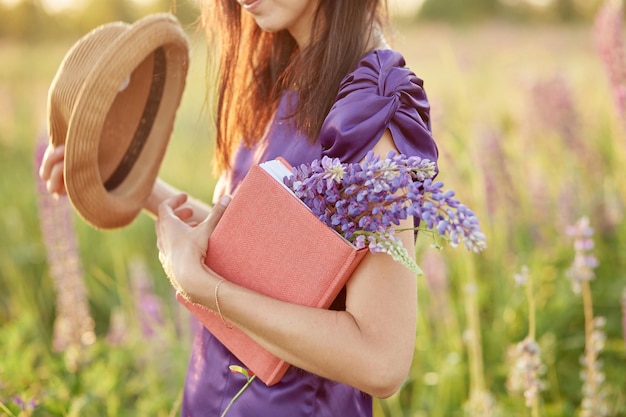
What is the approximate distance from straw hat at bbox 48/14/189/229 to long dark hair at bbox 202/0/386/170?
0.12 metres

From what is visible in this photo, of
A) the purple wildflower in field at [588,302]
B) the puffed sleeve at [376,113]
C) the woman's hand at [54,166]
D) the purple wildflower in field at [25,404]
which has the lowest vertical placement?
the purple wildflower in field at [25,404]

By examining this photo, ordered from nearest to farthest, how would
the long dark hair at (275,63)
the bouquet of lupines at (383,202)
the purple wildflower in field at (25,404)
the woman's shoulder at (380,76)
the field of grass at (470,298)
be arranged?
the bouquet of lupines at (383,202)
the woman's shoulder at (380,76)
the long dark hair at (275,63)
the purple wildflower in field at (25,404)
the field of grass at (470,298)

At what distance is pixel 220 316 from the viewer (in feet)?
4.17

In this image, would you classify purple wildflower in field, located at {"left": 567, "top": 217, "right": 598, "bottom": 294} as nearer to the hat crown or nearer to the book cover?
the book cover

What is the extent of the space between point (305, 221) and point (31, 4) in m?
10.7

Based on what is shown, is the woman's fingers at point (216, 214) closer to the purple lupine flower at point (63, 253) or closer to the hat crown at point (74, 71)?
the hat crown at point (74, 71)

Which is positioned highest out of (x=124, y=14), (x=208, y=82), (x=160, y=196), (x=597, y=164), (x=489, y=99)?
(x=208, y=82)

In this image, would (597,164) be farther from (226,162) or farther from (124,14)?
(124,14)

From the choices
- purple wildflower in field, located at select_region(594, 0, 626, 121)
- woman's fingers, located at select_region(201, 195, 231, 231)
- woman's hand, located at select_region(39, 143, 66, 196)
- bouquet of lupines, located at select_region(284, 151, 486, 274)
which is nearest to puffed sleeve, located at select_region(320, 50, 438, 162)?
bouquet of lupines, located at select_region(284, 151, 486, 274)

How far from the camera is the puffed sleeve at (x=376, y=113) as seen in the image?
3.91 ft

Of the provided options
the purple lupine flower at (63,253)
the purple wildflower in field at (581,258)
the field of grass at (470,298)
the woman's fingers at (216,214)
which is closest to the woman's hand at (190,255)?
the woman's fingers at (216,214)

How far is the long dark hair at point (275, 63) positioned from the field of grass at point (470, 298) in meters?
0.09

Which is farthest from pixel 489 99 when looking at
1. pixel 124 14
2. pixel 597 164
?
pixel 124 14

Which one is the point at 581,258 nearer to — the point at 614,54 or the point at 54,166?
the point at 614,54
